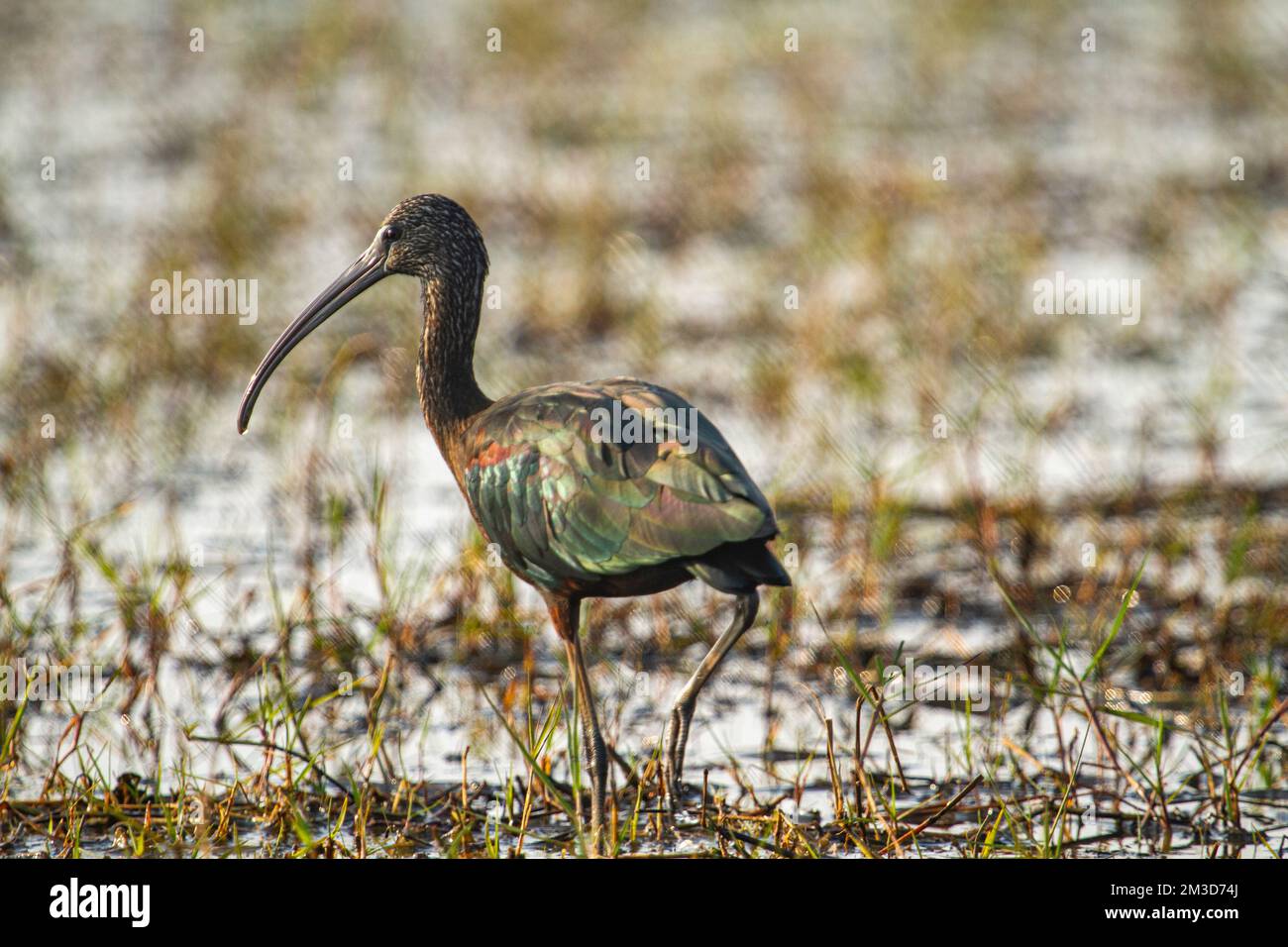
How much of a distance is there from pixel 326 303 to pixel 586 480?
1086 millimetres

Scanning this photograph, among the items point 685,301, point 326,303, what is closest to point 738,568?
point 326,303

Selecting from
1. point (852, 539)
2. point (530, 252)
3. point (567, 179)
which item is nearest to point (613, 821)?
point (852, 539)

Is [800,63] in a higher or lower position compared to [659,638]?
higher

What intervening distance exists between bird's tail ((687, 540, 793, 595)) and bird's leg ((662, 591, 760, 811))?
24 centimetres

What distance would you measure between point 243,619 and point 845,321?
12.6 ft

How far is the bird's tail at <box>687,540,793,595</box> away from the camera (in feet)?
14.4

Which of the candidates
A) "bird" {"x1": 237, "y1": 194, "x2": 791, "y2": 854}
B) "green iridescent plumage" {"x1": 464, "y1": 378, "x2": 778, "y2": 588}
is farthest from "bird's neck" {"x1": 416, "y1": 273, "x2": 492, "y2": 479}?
"green iridescent plumage" {"x1": 464, "y1": 378, "x2": 778, "y2": 588}

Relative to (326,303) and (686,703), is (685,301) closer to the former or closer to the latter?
(326,303)

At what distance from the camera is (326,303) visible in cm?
526

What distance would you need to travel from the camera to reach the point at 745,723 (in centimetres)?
578

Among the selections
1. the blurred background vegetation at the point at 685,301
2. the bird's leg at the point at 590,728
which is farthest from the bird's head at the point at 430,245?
the blurred background vegetation at the point at 685,301

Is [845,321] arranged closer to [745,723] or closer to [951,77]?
[745,723]

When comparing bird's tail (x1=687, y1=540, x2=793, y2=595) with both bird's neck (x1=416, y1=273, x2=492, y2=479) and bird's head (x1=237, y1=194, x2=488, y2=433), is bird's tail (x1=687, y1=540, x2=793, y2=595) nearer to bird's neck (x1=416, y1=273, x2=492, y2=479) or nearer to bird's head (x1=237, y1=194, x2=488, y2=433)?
bird's neck (x1=416, y1=273, x2=492, y2=479)

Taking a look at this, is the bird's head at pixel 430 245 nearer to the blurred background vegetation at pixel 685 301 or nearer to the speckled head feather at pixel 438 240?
the speckled head feather at pixel 438 240
